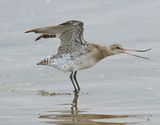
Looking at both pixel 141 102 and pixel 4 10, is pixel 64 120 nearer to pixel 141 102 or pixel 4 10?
pixel 141 102

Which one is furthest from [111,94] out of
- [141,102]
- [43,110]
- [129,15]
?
[129,15]

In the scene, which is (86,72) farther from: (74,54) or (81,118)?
(81,118)

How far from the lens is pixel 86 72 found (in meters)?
13.2

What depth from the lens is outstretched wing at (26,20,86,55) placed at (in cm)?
1140

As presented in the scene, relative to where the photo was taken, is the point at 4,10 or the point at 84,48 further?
the point at 4,10

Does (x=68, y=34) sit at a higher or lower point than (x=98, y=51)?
higher

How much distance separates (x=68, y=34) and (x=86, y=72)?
130 cm

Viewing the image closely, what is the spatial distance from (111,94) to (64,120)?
72.7 inches

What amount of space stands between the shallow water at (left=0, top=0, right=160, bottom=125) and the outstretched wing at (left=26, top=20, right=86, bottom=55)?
0.54m

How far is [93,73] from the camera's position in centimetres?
1300

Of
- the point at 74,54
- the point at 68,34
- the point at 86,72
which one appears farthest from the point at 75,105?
the point at 86,72

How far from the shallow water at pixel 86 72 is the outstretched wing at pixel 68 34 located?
541mm

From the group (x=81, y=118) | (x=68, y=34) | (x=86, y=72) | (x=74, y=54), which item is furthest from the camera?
(x=86, y=72)

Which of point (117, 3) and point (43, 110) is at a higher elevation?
point (117, 3)
